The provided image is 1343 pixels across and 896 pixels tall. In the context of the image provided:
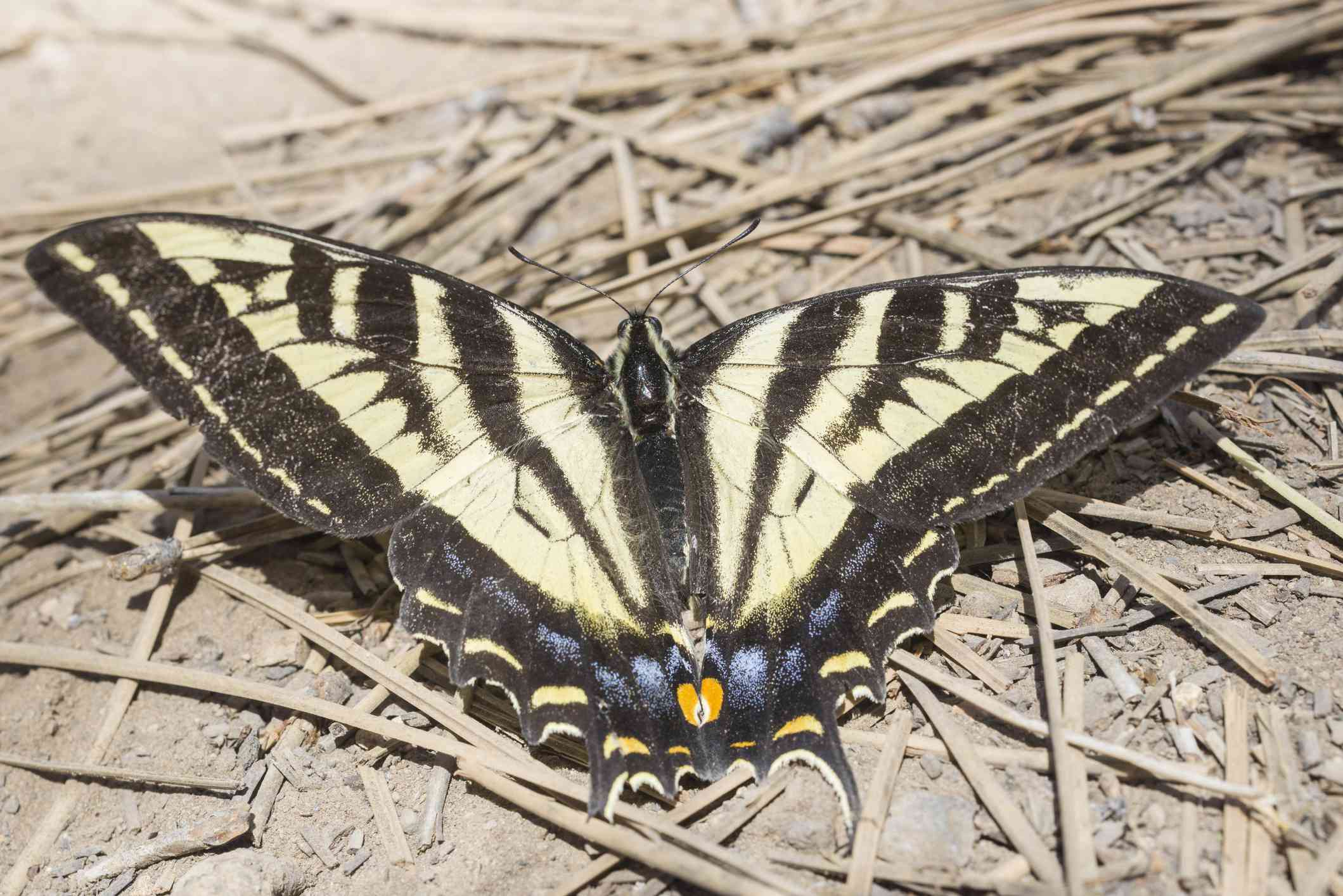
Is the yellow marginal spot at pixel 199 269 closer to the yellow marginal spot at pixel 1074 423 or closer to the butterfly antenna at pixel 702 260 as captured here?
the butterfly antenna at pixel 702 260

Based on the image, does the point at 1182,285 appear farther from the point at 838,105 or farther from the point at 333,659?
the point at 333,659

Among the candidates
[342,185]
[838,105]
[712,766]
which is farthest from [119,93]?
[712,766]

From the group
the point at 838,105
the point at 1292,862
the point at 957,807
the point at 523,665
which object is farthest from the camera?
the point at 838,105

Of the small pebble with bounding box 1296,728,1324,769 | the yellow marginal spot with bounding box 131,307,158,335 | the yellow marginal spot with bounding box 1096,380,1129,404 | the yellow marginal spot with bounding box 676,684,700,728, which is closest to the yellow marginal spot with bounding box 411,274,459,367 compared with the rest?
the yellow marginal spot with bounding box 131,307,158,335

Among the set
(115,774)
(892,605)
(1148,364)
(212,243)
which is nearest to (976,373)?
(1148,364)

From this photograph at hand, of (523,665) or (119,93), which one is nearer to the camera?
(523,665)

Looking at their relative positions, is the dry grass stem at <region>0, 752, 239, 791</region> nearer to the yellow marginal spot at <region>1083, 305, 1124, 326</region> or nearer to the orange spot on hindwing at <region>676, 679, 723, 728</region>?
the orange spot on hindwing at <region>676, 679, 723, 728</region>

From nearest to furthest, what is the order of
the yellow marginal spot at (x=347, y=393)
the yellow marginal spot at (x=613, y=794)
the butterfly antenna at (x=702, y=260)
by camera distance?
the yellow marginal spot at (x=613, y=794) → the yellow marginal spot at (x=347, y=393) → the butterfly antenna at (x=702, y=260)

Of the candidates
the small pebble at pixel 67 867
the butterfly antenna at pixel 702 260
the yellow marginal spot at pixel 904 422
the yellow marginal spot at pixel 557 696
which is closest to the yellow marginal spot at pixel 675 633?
the yellow marginal spot at pixel 557 696
